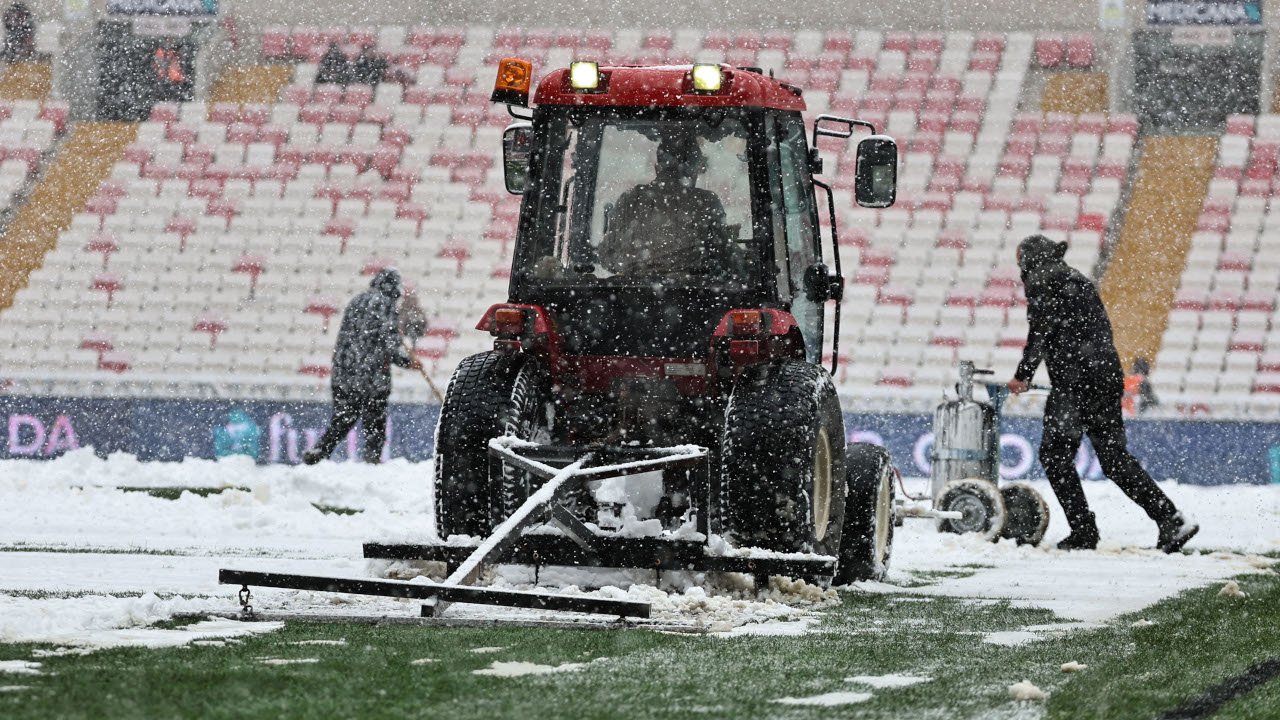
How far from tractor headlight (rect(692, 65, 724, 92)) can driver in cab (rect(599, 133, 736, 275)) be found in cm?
22

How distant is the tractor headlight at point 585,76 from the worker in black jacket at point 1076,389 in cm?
332

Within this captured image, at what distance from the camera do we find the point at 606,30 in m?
24.3

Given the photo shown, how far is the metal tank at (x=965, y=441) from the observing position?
999cm

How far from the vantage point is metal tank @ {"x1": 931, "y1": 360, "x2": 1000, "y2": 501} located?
32.8 ft

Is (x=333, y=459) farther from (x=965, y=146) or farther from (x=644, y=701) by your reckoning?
(x=644, y=701)

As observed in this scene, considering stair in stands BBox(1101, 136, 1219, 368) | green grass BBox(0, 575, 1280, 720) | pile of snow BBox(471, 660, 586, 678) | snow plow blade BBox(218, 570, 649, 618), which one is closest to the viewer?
green grass BBox(0, 575, 1280, 720)

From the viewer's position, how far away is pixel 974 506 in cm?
974

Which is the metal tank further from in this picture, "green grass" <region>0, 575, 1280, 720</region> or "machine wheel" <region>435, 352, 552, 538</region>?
"green grass" <region>0, 575, 1280, 720</region>

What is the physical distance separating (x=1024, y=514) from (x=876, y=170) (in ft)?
10.7

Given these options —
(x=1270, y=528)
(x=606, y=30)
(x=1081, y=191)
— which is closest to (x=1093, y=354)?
(x=1270, y=528)

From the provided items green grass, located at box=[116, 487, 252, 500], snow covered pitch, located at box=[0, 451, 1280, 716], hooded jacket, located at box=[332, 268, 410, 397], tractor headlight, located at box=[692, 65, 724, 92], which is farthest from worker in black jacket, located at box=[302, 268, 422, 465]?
tractor headlight, located at box=[692, 65, 724, 92]

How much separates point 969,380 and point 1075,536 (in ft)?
3.27

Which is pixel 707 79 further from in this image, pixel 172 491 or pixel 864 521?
pixel 172 491

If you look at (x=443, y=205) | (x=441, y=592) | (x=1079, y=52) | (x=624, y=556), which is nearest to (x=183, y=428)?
(x=443, y=205)
